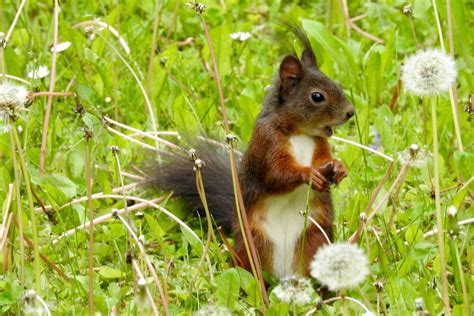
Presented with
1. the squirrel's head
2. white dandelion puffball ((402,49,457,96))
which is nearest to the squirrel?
the squirrel's head

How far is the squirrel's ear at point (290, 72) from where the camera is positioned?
9.46 ft

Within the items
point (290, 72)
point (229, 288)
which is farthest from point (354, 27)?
point (229, 288)

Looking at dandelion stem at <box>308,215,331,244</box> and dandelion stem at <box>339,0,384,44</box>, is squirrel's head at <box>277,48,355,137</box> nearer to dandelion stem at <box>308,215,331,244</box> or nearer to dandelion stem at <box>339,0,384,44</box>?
dandelion stem at <box>308,215,331,244</box>

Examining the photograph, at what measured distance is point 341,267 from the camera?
1788mm

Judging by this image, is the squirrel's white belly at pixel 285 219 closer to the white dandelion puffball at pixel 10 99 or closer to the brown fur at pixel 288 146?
the brown fur at pixel 288 146

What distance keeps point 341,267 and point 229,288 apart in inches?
31.5

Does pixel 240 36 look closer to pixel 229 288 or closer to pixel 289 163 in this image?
pixel 289 163

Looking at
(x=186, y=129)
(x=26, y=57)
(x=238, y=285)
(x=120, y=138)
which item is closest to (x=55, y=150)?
(x=120, y=138)

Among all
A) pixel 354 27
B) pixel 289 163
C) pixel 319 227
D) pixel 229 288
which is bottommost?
pixel 229 288

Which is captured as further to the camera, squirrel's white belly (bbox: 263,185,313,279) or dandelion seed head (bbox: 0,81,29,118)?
squirrel's white belly (bbox: 263,185,313,279)

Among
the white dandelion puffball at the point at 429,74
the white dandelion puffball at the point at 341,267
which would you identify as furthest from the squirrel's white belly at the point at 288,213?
the white dandelion puffball at the point at 341,267

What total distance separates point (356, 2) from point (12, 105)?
3252 mm

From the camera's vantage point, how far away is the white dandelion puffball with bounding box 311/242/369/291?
178 centimetres

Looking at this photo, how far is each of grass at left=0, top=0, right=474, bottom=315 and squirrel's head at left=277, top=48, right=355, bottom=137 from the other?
0.14 m
